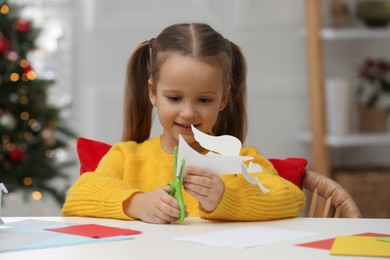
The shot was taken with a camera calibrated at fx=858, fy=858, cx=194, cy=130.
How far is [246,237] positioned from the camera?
132 cm

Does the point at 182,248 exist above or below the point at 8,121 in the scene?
above

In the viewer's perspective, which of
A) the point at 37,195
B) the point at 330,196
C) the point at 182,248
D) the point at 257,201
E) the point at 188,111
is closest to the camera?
the point at 182,248

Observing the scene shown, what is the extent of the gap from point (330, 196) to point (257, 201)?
0.27 m

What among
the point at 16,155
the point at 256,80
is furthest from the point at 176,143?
the point at 256,80

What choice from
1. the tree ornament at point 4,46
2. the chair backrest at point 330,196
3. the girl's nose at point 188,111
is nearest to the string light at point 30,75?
the tree ornament at point 4,46

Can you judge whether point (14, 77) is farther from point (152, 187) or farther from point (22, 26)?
point (152, 187)

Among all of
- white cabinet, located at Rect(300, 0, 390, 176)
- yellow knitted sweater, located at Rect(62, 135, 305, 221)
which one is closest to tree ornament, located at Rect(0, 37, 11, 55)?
white cabinet, located at Rect(300, 0, 390, 176)

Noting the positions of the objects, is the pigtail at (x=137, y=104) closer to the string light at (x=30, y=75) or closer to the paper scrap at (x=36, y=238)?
the paper scrap at (x=36, y=238)

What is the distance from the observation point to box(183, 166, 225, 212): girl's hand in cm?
148

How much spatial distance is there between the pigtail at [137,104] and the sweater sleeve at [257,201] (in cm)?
34

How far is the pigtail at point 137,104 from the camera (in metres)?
1.95

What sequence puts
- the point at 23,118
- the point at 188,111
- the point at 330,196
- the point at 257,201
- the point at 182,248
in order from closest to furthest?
the point at 182,248, the point at 257,201, the point at 188,111, the point at 330,196, the point at 23,118

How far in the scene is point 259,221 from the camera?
1568 mm

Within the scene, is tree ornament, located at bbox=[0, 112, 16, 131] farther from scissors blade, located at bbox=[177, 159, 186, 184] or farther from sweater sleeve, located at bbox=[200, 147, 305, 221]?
scissors blade, located at bbox=[177, 159, 186, 184]
